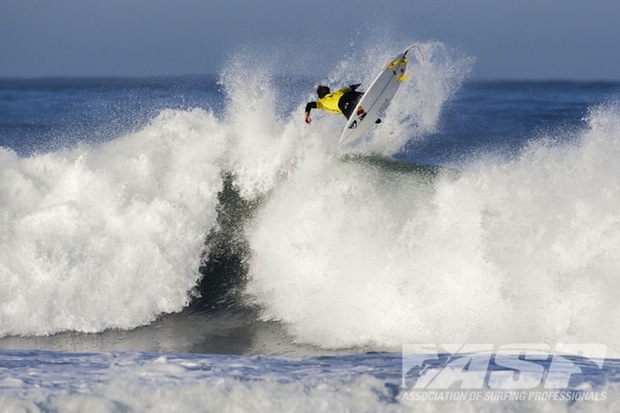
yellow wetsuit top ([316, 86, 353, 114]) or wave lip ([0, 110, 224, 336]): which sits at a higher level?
yellow wetsuit top ([316, 86, 353, 114])

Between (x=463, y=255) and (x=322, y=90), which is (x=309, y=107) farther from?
(x=463, y=255)

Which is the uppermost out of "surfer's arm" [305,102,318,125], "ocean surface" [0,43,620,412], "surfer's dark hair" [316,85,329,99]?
"surfer's dark hair" [316,85,329,99]

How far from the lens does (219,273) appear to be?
1131 cm

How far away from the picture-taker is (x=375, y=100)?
12.1 m

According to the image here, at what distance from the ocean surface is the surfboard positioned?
481 mm

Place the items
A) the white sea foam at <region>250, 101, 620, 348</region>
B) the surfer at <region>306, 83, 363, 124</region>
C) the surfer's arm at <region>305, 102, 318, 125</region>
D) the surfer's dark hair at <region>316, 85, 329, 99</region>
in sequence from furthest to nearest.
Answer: the surfer's dark hair at <region>316, 85, 329, 99</region>, the surfer at <region>306, 83, 363, 124</region>, the surfer's arm at <region>305, 102, 318, 125</region>, the white sea foam at <region>250, 101, 620, 348</region>

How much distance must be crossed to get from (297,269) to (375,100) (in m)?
2.92

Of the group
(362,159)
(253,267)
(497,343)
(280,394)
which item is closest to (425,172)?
(362,159)

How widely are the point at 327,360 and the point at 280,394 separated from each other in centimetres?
97

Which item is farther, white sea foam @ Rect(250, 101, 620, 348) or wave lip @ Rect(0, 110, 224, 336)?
wave lip @ Rect(0, 110, 224, 336)

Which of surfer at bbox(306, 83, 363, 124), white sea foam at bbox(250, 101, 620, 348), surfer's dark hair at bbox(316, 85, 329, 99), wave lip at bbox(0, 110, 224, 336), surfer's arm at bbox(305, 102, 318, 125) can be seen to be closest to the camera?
white sea foam at bbox(250, 101, 620, 348)

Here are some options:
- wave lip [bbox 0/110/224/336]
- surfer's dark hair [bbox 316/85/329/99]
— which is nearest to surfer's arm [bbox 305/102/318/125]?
surfer's dark hair [bbox 316/85/329/99]

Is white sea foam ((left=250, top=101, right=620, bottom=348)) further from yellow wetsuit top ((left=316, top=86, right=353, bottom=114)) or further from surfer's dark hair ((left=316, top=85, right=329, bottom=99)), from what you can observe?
surfer's dark hair ((left=316, top=85, right=329, bottom=99))

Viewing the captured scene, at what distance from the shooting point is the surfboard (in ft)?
39.2
